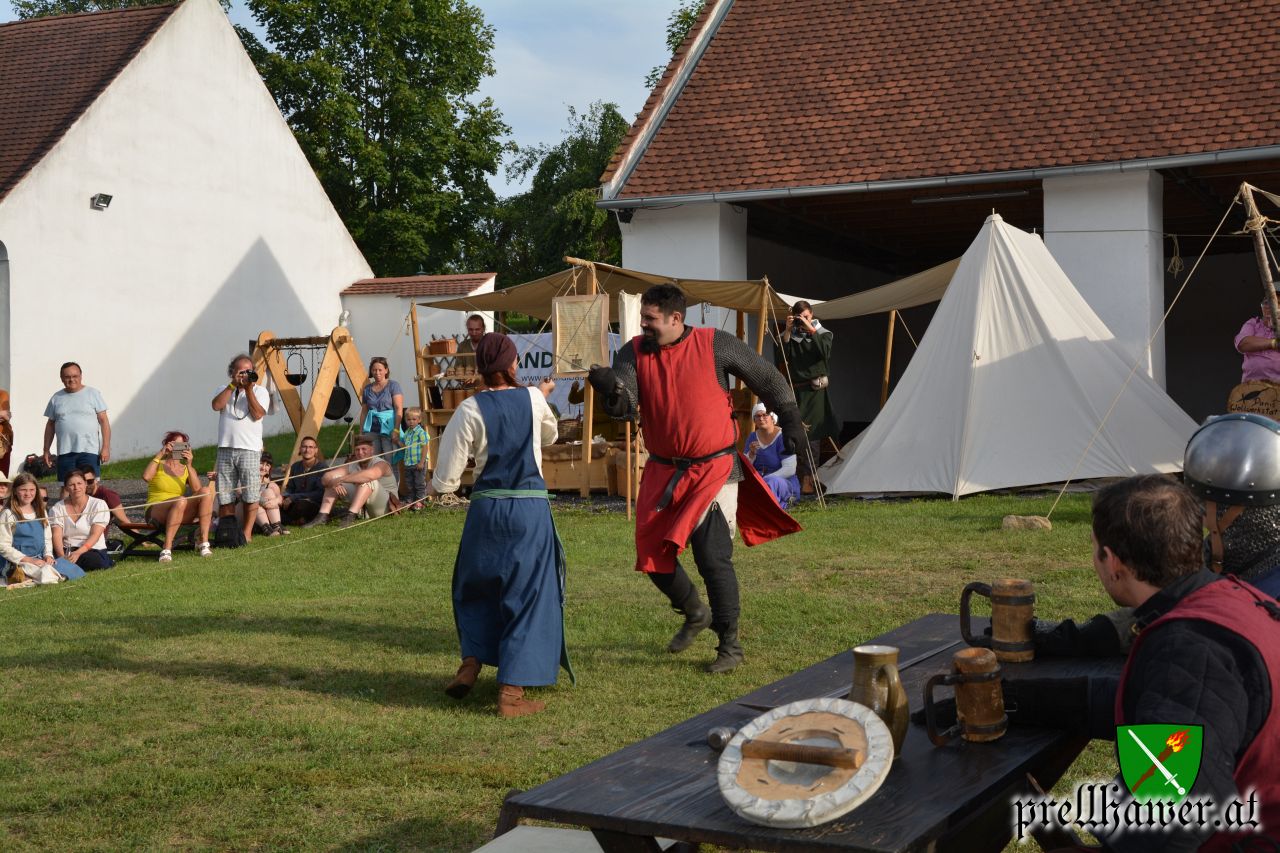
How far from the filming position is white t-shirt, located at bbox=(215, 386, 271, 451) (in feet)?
33.9

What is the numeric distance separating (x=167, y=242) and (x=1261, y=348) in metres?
15.3

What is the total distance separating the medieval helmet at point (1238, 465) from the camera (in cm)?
282

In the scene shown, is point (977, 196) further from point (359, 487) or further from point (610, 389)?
point (610, 389)

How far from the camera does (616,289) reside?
12.9 meters

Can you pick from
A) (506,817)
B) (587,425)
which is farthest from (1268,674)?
(587,425)

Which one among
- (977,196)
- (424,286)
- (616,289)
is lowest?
(616,289)

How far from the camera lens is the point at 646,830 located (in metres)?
2.24

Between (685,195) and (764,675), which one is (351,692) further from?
(685,195)

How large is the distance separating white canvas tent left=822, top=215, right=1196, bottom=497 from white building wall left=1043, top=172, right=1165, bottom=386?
2.03 m

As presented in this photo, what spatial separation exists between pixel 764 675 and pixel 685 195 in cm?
1000

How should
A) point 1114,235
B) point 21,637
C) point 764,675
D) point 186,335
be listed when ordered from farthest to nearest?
point 186,335
point 1114,235
point 21,637
point 764,675

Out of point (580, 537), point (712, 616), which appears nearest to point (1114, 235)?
point (580, 537)

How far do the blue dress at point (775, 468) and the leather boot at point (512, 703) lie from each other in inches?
239

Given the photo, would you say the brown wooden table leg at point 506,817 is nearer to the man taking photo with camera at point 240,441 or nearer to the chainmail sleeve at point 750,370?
the chainmail sleeve at point 750,370
